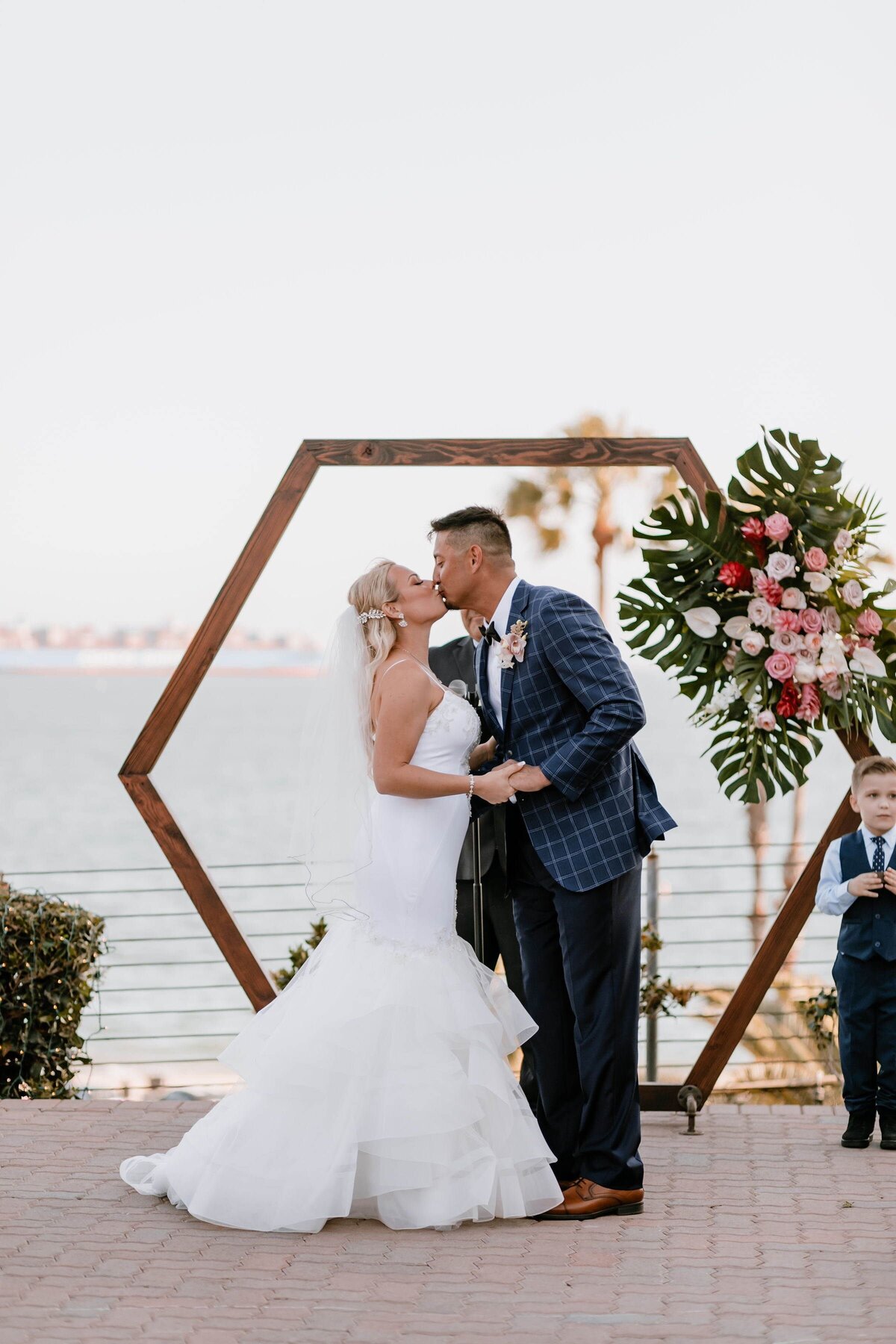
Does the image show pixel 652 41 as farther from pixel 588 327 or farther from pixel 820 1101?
pixel 820 1101

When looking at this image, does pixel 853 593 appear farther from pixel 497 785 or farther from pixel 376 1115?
pixel 376 1115

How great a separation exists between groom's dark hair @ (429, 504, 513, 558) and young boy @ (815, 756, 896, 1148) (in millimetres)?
1606

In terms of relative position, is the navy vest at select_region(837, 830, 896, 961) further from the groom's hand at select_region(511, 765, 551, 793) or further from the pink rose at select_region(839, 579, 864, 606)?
the groom's hand at select_region(511, 765, 551, 793)

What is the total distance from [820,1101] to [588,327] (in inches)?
1222

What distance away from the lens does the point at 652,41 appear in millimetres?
29156

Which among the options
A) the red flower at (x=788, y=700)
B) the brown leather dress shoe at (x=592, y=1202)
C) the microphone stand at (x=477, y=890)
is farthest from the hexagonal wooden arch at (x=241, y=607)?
the brown leather dress shoe at (x=592, y=1202)

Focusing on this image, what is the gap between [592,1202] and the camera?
4062 mm

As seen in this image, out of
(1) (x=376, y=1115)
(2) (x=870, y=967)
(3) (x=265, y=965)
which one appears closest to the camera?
(1) (x=376, y=1115)

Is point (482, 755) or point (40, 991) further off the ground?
point (482, 755)

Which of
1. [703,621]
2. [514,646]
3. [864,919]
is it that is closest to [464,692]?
[514,646]

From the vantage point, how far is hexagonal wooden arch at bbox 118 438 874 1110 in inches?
211

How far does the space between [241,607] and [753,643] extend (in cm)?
195

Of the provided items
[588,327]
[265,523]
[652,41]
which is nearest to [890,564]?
[265,523]

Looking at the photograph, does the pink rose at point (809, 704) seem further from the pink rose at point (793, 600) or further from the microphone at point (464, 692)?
the microphone at point (464, 692)
